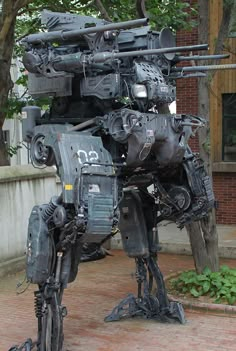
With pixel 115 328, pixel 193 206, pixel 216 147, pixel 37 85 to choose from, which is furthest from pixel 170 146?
pixel 216 147

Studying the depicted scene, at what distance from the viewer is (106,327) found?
7004 millimetres

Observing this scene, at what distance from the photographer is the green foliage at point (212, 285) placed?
25.3 ft

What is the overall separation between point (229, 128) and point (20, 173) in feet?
17.7

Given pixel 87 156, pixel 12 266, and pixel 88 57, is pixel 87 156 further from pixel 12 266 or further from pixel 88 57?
pixel 12 266

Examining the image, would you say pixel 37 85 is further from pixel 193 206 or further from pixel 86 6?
pixel 86 6

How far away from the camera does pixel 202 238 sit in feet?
27.6

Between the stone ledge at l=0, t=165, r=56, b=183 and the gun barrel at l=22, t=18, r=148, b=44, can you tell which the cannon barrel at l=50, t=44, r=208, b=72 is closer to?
the gun barrel at l=22, t=18, r=148, b=44

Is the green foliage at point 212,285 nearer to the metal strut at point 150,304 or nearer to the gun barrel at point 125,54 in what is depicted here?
the metal strut at point 150,304

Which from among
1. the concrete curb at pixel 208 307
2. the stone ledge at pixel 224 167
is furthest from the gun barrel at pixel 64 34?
the stone ledge at pixel 224 167

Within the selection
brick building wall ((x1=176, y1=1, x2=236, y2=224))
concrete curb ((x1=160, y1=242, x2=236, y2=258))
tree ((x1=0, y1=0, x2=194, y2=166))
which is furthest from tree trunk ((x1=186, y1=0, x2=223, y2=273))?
brick building wall ((x1=176, y1=1, x2=236, y2=224))

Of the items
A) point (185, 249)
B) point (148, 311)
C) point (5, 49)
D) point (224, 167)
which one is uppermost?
point (5, 49)

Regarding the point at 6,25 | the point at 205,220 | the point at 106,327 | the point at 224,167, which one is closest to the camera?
Result: the point at 106,327

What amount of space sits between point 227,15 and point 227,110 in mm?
5340

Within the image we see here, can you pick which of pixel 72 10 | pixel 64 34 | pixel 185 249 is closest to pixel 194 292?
pixel 185 249
